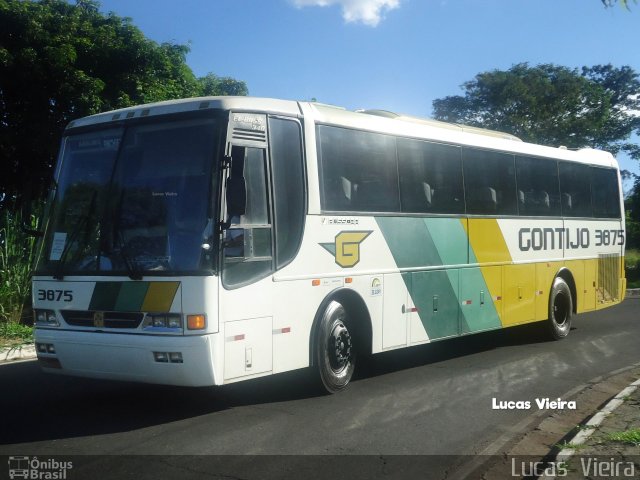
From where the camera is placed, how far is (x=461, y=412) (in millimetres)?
8172

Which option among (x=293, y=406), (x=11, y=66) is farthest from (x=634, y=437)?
(x=11, y=66)

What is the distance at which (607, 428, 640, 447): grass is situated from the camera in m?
6.38

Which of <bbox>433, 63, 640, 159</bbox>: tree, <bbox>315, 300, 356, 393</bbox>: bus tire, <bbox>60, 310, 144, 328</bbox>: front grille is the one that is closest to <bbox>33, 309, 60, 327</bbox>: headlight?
<bbox>60, 310, 144, 328</bbox>: front grille

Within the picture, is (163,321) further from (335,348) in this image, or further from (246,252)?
(335,348)

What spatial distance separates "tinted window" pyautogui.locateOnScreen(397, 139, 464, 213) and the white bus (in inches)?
1.2

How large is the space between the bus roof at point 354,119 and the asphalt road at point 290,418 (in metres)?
3.09

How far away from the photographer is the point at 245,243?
7.70 meters

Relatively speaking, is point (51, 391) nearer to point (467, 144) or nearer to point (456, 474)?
point (456, 474)

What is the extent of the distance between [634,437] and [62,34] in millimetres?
18893

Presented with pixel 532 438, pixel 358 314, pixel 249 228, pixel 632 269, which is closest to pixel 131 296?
pixel 249 228

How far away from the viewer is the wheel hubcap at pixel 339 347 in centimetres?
898

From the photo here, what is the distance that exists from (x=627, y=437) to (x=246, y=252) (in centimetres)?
388

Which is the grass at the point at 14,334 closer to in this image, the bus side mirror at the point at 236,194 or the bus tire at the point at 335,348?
the bus tire at the point at 335,348

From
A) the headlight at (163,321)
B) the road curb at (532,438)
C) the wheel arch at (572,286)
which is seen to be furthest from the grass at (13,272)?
the wheel arch at (572,286)
